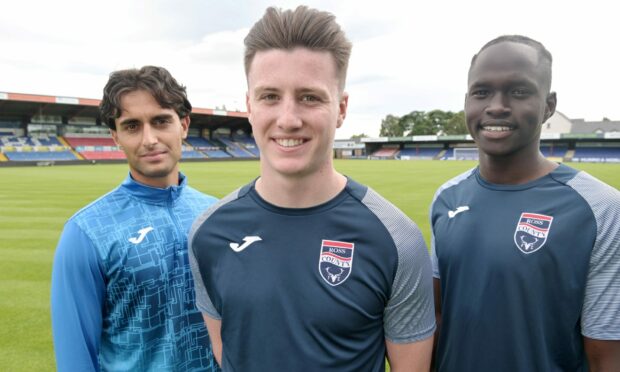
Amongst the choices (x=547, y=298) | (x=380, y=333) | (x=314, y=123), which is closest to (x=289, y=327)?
(x=380, y=333)

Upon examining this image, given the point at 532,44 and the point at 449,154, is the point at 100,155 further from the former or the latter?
the point at 532,44

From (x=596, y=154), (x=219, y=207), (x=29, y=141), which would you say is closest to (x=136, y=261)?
(x=219, y=207)

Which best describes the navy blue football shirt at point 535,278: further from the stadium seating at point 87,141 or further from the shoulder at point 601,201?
the stadium seating at point 87,141

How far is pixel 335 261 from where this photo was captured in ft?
5.31

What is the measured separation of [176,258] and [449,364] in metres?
1.50

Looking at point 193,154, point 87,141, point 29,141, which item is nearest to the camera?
point 29,141

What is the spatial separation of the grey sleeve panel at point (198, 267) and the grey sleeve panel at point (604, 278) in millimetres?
1654

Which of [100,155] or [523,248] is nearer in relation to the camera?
[523,248]

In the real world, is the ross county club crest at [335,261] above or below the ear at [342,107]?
below

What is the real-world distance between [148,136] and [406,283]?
1488 mm

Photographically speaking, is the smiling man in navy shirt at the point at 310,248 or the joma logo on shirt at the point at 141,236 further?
the joma logo on shirt at the point at 141,236

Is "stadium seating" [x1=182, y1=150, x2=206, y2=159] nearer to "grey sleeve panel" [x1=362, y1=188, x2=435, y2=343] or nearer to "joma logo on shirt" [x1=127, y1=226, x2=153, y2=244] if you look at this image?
"joma logo on shirt" [x1=127, y1=226, x2=153, y2=244]

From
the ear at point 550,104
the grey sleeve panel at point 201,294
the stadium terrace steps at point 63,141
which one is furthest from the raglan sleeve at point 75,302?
the stadium terrace steps at point 63,141

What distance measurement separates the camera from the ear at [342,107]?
1.67 metres
